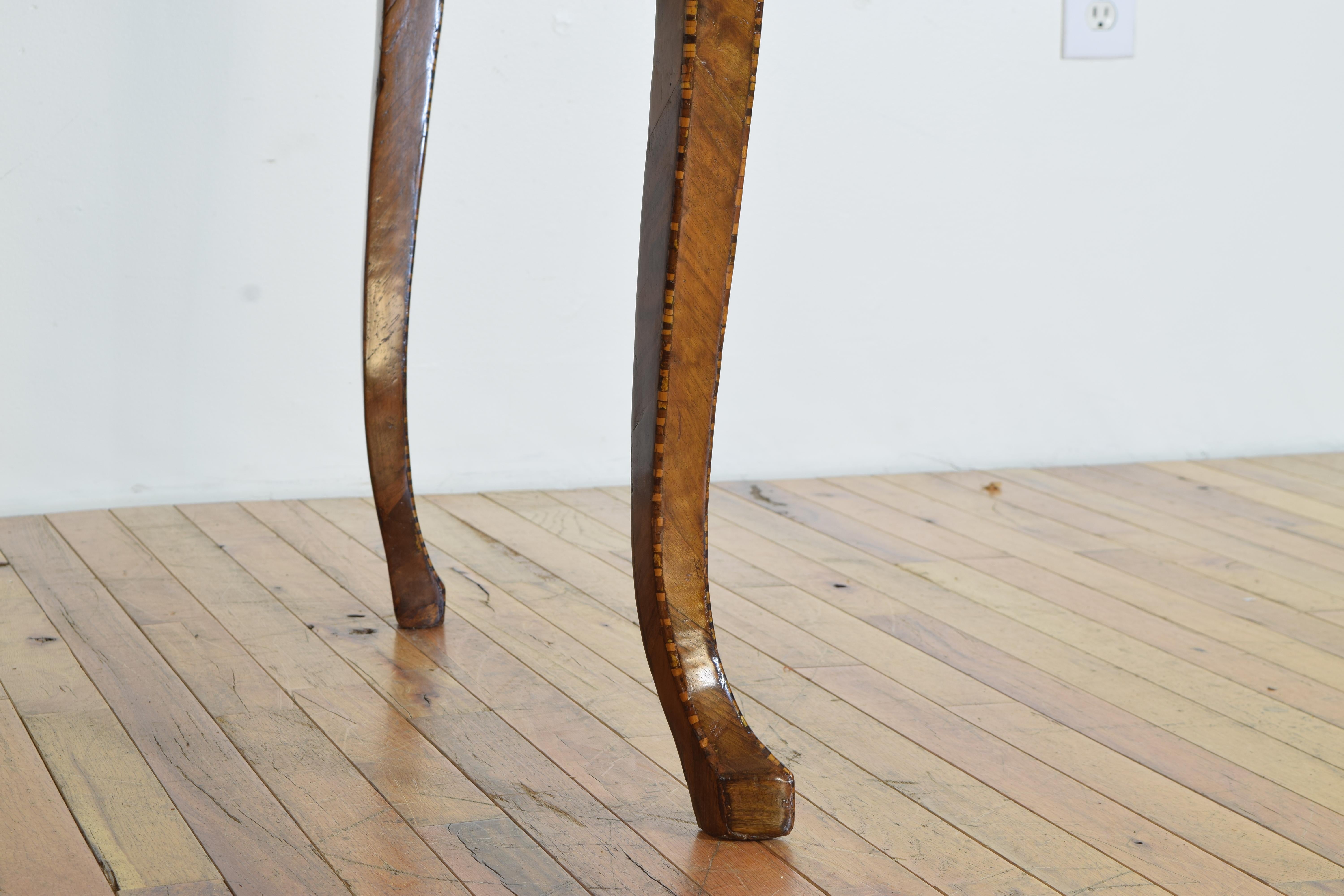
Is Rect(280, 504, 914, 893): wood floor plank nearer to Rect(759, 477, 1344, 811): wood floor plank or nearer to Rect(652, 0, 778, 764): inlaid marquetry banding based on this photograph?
Rect(652, 0, 778, 764): inlaid marquetry banding

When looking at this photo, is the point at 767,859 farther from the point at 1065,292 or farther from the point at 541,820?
the point at 1065,292

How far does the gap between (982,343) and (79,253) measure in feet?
4.25

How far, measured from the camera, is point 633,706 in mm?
1111

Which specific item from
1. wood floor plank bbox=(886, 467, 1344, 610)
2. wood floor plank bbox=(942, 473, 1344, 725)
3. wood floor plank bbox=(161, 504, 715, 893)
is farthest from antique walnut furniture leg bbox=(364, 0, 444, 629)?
wood floor plank bbox=(886, 467, 1344, 610)

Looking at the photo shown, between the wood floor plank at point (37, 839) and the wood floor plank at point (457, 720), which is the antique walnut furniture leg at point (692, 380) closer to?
the wood floor plank at point (457, 720)

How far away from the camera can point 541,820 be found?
2.93ft

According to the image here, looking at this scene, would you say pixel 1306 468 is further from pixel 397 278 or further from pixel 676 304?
pixel 676 304

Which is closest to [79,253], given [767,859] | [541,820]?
[541,820]

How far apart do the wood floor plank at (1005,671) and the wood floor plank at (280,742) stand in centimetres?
55

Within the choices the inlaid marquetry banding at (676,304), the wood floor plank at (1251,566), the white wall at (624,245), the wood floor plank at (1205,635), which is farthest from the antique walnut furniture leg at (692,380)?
the white wall at (624,245)

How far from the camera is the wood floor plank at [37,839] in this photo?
31.1 inches

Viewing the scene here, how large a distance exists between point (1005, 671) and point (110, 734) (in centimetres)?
75

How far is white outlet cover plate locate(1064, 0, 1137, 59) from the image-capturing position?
210 centimetres

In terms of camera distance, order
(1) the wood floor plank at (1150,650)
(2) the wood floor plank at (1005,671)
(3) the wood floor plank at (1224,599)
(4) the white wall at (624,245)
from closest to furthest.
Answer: (2) the wood floor plank at (1005,671)
(1) the wood floor plank at (1150,650)
(3) the wood floor plank at (1224,599)
(4) the white wall at (624,245)
